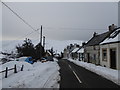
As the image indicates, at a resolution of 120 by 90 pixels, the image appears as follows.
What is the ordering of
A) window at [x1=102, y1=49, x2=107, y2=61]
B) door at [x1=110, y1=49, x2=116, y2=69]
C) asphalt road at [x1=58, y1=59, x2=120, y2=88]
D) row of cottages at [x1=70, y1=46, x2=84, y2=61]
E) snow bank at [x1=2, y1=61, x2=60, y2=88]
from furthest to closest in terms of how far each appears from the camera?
row of cottages at [x1=70, y1=46, x2=84, y2=61] → window at [x1=102, y1=49, x2=107, y2=61] → door at [x1=110, y1=49, x2=116, y2=69] → asphalt road at [x1=58, y1=59, x2=120, y2=88] → snow bank at [x1=2, y1=61, x2=60, y2=88]

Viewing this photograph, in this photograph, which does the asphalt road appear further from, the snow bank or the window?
the window

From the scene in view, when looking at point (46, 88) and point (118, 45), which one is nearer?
point (46, 88)

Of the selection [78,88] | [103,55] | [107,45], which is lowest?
[78,88]

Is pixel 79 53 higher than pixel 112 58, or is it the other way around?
pixel 79 53

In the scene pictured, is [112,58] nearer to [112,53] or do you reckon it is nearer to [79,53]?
[112,53]

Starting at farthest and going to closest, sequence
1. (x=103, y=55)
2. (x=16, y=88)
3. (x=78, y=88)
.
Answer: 1. (x=103, y=55)
2. (x=78, y=88)
3. (x=16, y=88)

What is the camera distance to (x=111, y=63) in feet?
71.7

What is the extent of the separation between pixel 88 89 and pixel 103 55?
57.9 ft

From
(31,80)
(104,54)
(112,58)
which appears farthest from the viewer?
(104,54)

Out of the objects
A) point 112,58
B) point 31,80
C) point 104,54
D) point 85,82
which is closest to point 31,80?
point 31,80

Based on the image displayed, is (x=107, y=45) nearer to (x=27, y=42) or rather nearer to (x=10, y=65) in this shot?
(x=10, y=65)

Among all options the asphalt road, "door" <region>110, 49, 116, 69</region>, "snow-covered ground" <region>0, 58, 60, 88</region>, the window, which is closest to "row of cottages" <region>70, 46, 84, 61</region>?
the window

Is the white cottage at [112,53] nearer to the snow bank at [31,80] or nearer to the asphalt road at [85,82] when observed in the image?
the asphalt road at [85,82]

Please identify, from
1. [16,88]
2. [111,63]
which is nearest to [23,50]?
[111,63]
